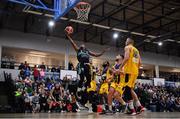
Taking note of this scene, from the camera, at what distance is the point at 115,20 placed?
76.2 ft

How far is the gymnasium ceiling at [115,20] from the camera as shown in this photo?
19.4m

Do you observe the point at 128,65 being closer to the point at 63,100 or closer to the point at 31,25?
the point at 63,100

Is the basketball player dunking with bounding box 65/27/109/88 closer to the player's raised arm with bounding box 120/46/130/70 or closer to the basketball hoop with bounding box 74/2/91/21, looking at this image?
the player's raised arm with bounding box 120/46/130/70

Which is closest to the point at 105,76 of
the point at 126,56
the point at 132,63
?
the point at 132,63

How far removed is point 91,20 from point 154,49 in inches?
397

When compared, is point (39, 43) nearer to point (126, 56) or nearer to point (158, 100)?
point (158, 100)

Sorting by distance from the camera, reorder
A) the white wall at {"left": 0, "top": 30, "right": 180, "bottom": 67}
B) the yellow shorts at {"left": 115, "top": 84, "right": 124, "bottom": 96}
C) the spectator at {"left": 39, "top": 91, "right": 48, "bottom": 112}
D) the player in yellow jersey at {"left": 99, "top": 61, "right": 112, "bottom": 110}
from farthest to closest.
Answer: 1. the white wall at {"left": 0, "top": 30, "right": 180, "bottom": 67}
2. the spectator at {"left": 39, "top": 91, "right": 48, "bottom": 112}
3. the player in yellow jersey at {"left": 99, "top": 61, "right": 112, "bottom": 110}
4. the yellow shorts at {"left": 115, "top": 84, "right": 124, "bottom": 96}

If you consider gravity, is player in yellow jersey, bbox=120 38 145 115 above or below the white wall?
below

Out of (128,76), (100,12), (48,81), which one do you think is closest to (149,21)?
(100,12)

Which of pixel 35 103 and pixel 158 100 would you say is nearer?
pixel 35 103

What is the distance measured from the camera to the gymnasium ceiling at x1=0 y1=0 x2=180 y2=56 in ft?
63.6

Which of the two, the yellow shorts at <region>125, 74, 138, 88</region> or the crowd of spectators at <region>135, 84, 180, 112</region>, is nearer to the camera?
the yellow shorts at <region>125, 74, 138, 88</region>

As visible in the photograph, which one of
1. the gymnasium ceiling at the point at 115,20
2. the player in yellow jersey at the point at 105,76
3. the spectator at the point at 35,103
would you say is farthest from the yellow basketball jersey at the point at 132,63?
the gymnasium ceiling at the point at 115,20

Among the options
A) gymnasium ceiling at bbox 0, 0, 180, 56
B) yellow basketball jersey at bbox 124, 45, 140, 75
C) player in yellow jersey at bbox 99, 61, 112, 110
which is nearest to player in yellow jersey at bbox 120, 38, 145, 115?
yellow basketball jersey at bbox 124, 45, 140, 75
